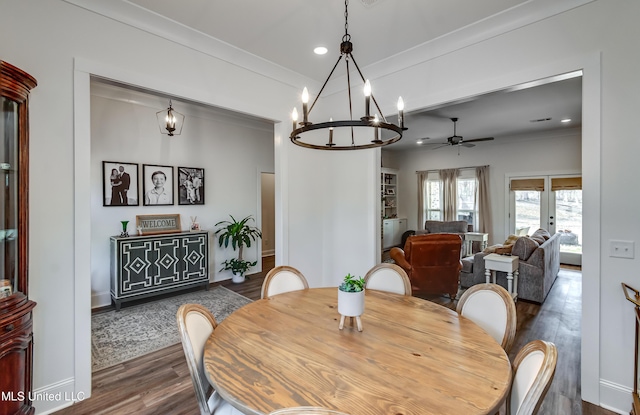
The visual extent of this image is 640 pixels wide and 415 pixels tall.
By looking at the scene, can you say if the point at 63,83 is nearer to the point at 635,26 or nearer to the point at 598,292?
the point at 635,26

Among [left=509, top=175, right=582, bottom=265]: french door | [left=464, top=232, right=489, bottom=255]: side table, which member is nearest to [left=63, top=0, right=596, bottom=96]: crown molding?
[left=464, top=232, right=489, bottom=255]: side table

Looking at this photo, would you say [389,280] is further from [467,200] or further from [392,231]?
[467,200]

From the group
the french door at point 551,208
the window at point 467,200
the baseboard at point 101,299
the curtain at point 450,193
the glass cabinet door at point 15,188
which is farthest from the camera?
the curtain at point 450,193

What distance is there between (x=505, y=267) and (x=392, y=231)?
435 cm

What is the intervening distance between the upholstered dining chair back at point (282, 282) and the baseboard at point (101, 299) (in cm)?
308

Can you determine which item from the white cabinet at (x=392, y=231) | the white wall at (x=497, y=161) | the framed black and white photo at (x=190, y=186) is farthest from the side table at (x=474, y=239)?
the framed black and white photo at (x=190, y=186)

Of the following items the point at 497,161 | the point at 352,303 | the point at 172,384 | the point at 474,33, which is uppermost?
the point at 474,33

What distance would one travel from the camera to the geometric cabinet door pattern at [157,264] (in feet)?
12.6

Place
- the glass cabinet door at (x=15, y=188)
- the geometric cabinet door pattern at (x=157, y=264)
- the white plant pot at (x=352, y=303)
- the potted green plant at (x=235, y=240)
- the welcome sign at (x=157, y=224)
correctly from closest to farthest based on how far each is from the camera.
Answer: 1. the white plant pot at (x=352, y=303)
2. the glass cabinet door at (x=15, y=188)
3. the geometric cabinet door pattern at (x=157, y=264)
4. the welcome sign at (x=157, y=224)
5. the potted green plant at (x=235, y=240)

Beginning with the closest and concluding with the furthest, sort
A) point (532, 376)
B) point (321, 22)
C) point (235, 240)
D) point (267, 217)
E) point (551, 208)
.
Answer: point (532, 376)
point (321, 22)
point (235, 240)
point (551, 208)
point (267, 217)

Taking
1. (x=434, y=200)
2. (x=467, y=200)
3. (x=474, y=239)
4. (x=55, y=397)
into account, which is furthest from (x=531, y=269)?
(x=55, y=397)

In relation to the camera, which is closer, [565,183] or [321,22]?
[321,22]

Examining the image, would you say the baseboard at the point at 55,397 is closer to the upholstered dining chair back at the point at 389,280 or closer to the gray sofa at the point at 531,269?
the upholstered dining chair back at the point at 389,280

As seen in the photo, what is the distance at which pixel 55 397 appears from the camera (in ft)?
6.53
